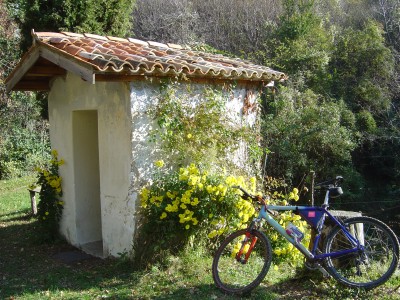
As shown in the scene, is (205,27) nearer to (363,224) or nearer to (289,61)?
(289,61)

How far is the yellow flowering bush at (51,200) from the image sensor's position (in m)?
7.38

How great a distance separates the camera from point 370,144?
13969mm

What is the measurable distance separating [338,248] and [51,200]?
195 inches

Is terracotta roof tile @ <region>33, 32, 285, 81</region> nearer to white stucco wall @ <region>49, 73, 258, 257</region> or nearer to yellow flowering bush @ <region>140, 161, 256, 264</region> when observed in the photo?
white stucco wall @ <region>49, 73, 258, 257</region>

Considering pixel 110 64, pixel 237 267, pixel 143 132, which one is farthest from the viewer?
pixel 143 132

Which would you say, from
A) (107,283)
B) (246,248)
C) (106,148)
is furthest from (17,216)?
(246,248)

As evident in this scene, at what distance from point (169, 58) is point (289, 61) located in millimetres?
10450

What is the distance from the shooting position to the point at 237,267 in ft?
17.1

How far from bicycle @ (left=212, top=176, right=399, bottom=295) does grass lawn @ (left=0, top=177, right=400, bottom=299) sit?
154 mm

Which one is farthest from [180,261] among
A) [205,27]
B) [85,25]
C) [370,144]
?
[205,27]

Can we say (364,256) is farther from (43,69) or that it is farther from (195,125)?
(43,69)

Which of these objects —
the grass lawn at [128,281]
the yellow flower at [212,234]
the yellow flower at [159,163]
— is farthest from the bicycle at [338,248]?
the yellow flower at [159,163]

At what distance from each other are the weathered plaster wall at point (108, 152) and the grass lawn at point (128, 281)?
392mm

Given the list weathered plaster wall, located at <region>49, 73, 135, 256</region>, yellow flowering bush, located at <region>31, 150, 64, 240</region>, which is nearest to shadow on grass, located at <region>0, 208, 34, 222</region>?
yellow flowering bush, located at <region>31, 150, 64, 240</region>
